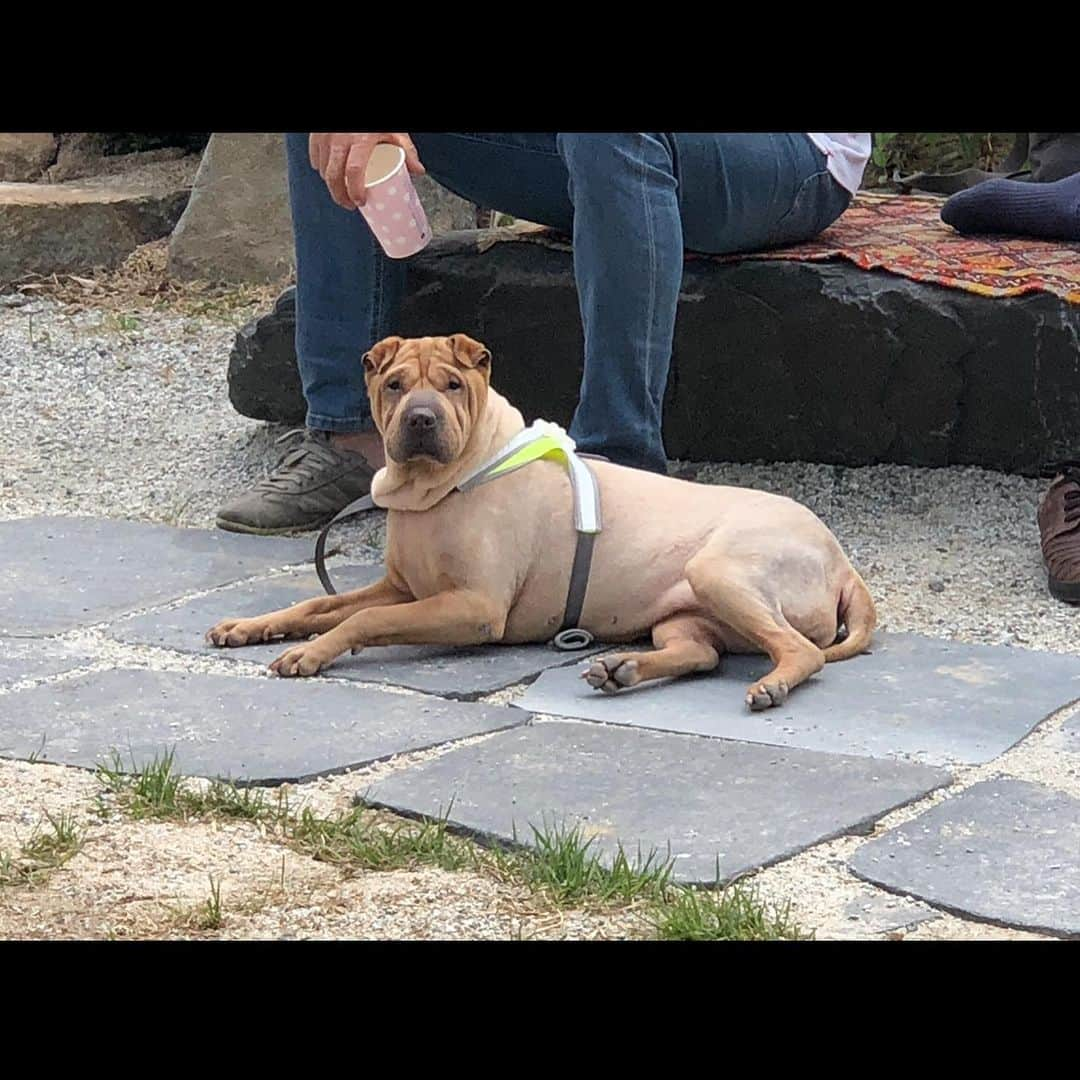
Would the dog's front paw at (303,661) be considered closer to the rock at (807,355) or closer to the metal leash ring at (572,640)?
Answer: the metal leash ring at (572,640)

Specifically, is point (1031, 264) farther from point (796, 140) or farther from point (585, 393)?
point (585, 393)

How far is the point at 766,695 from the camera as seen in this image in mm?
2449

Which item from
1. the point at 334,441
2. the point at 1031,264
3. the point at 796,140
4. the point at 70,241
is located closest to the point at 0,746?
the point at 334,441

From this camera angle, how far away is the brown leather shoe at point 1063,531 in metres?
3.08

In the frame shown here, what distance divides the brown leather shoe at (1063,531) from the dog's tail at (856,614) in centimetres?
47

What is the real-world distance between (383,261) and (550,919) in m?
2.30

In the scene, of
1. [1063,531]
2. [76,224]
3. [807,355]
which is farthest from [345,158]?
[76,224]

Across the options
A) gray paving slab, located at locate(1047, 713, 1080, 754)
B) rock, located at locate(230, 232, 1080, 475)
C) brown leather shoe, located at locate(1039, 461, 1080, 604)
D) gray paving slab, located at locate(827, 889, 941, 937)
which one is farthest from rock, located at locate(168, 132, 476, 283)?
gray paving slab, located at locate(827, 889, 941, 937)

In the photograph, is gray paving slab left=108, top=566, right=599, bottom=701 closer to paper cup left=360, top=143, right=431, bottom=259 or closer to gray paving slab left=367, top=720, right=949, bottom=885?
gray paving slab left=367, top=720, right=949, bottom=885

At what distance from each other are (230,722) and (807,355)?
1.90 meters

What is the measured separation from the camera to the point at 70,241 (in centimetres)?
634

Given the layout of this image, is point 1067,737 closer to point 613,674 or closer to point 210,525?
point 613,674

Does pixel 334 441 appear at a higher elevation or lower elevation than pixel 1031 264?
lower

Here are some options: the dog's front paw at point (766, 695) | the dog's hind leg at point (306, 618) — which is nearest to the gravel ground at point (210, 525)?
the dog's hind leg at point (306, 618)
